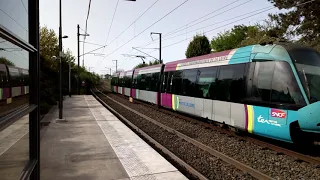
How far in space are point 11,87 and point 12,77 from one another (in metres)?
0.07

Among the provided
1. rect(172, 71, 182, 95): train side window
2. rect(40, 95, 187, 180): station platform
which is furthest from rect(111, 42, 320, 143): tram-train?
rect(40, 95, 187, 180): station platform

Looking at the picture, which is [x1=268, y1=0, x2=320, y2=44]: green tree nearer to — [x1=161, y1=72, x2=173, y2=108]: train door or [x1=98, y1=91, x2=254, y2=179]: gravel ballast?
[x1=161, y1=72, x2=173, y2=108]: train door

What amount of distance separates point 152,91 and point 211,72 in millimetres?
9385

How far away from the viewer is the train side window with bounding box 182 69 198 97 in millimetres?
12805

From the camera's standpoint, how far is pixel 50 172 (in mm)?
5301

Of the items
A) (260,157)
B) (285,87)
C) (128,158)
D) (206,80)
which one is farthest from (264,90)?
(128,158)

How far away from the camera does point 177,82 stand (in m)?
15.1

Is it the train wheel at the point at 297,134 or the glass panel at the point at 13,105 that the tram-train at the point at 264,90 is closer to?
the train wheel at the point at 297,134

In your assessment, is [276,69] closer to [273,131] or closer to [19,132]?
[273,131]

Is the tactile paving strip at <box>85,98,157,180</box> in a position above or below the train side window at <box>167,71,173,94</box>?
below

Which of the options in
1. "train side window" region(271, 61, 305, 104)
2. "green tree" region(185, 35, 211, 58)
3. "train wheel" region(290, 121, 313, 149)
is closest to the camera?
"train wheel" region(290, 121, 313, 149)

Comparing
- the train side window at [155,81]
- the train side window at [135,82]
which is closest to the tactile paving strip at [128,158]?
the train side window at [155,81]

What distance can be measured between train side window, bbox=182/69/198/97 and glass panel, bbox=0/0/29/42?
10903 millimetres

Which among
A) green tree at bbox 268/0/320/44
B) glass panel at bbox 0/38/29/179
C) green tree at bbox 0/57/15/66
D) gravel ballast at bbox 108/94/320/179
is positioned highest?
green tree at bbox 268/0/320/44
